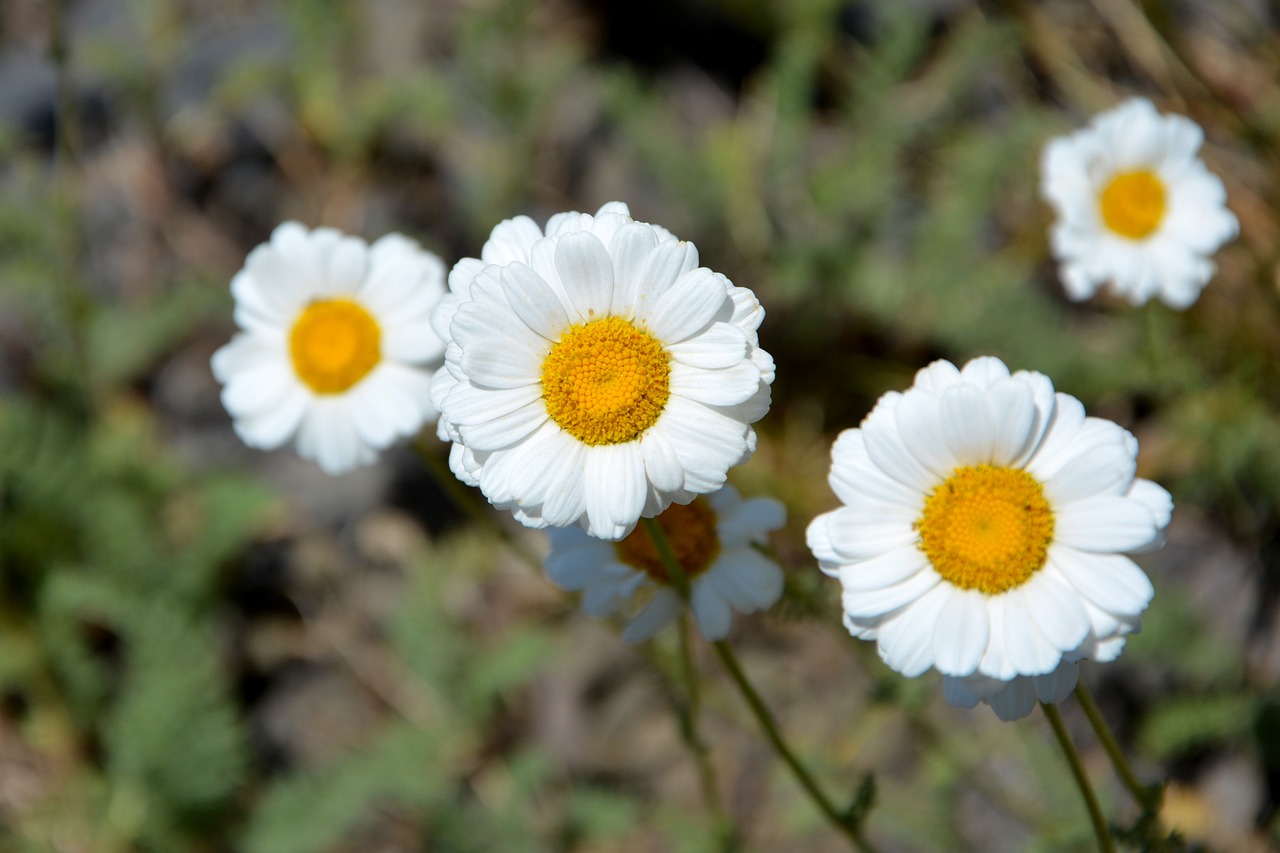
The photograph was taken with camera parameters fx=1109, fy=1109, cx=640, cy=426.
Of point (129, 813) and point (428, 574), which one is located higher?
point (428, 574)

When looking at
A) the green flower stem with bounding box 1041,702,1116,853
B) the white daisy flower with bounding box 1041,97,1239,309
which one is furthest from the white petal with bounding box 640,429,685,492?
the white daisy flower with bounding box 1041,97,1239,309

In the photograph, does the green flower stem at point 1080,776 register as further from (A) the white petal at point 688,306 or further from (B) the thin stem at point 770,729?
(A) the white petal at point 688,306

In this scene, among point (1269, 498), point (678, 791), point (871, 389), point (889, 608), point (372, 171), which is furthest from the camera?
point (372, 171)

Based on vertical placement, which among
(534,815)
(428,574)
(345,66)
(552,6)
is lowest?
(534,815)

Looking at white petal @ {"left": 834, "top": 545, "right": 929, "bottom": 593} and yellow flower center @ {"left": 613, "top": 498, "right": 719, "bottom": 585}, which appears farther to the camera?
yellow flower center @ {"left": 613, "top": 498, "right": 719, "bottom": 585}

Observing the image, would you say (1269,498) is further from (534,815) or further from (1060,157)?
(534,815)

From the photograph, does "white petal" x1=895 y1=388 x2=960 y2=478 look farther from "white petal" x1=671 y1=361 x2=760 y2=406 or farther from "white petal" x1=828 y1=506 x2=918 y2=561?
"white petal" x1=671 y1=361 x2=760 y2=406

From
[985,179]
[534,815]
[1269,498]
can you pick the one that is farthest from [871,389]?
[534,815]

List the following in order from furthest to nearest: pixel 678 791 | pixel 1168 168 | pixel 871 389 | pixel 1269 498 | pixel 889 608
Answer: pixel 871 389 → pixel 678 791 → pixel 1269 498 → pixel 1168 168 → pixel 889 608
